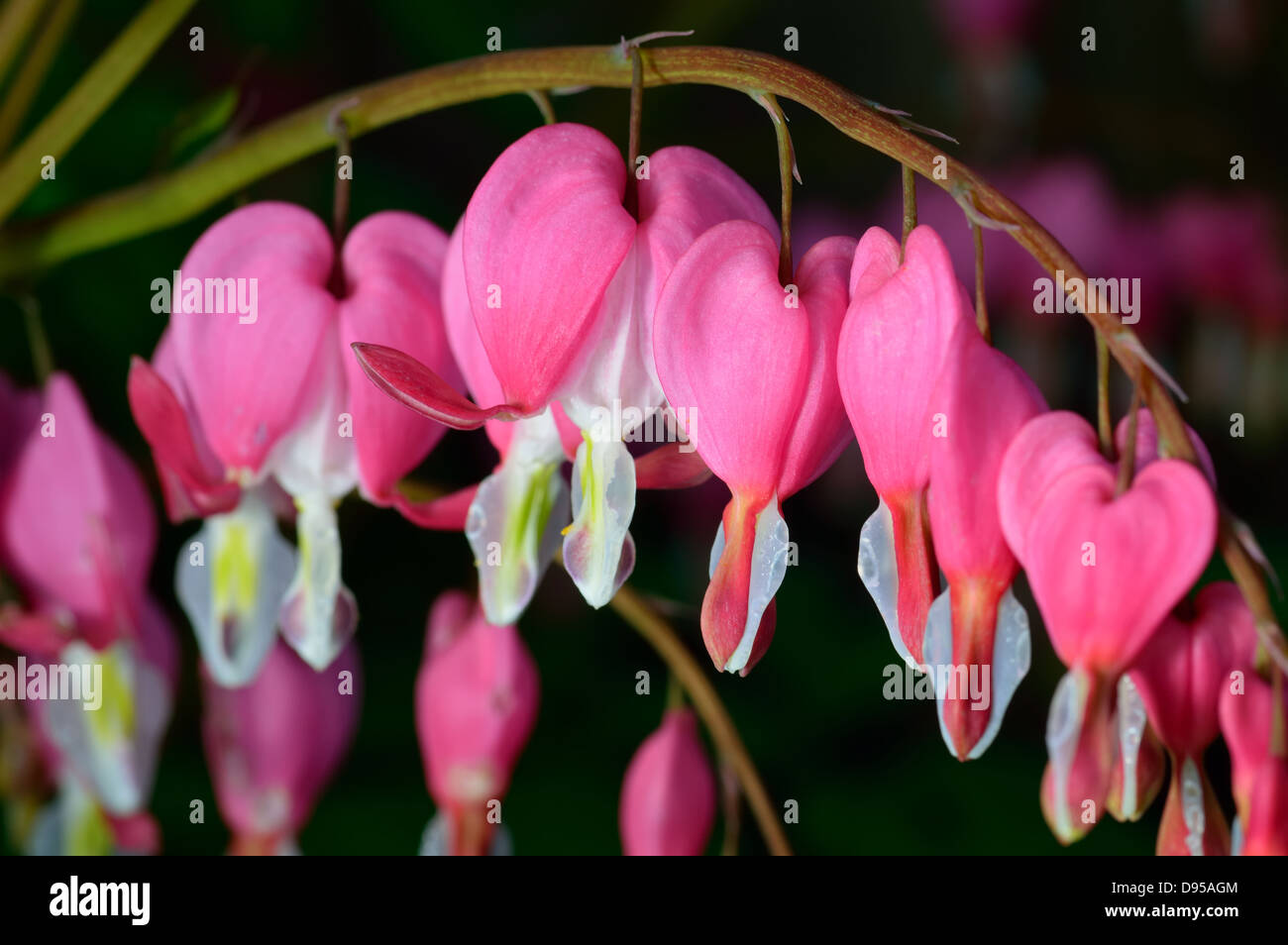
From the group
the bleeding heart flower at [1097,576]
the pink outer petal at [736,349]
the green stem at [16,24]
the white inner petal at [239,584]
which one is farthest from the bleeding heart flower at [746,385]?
the green stem at [16,24]

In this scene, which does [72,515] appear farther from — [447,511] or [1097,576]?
[1097,576]

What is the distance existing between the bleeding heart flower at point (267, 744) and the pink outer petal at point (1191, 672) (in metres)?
0.72

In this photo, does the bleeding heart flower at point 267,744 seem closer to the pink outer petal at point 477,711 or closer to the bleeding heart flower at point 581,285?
the pink outer petal at point 477,711

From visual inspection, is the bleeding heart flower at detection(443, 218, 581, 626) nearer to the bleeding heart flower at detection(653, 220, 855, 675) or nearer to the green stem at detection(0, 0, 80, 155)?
the bleeding heart flower at detection(653, 220, 855, 675)

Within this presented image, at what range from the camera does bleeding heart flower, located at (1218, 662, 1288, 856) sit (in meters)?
0.60

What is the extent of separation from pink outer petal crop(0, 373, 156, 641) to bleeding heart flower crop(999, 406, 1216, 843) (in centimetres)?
65

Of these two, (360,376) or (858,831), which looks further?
(858,831)

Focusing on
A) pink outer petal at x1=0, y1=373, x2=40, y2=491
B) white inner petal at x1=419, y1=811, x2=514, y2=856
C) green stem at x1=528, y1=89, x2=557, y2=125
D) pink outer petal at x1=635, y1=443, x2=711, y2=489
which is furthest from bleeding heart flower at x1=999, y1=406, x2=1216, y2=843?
pink outer petal at x1=0, y1=373, x2=40, y2=491

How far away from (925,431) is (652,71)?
0.77 ft

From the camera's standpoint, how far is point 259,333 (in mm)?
732

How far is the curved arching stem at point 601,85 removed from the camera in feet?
1.83

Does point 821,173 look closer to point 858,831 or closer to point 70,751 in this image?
point 858,831

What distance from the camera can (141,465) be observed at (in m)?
1.36

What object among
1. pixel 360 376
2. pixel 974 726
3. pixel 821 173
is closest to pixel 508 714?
pixel 360 376
